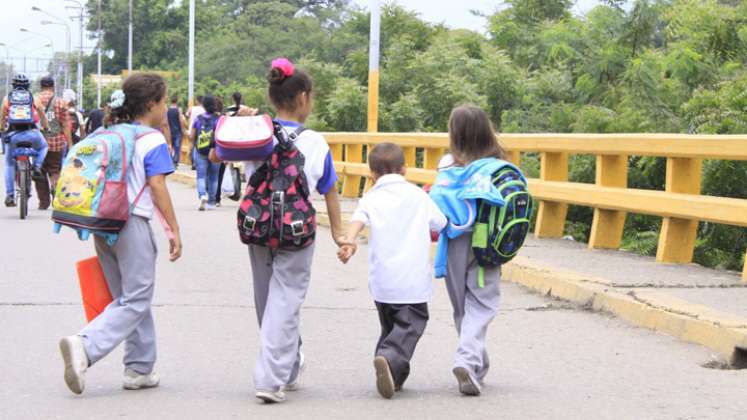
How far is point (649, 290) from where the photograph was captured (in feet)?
29.6

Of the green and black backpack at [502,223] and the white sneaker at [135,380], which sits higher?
the green and black backpack at [502,223]

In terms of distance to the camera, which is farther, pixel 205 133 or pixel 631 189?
pixel 205 133

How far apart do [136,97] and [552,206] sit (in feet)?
24.1

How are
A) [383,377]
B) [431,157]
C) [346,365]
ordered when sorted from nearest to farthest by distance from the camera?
[383,377], [346,365], [431,157]

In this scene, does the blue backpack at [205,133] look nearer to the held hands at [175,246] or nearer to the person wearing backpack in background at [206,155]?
the person wearing backpack in background at [206,155]

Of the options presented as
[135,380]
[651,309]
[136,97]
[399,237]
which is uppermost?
[136,97]

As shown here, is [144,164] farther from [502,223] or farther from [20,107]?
[20,107]

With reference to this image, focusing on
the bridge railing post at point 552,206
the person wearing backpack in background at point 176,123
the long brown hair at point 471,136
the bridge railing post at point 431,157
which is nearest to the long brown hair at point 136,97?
the long brown hair at point 471,136

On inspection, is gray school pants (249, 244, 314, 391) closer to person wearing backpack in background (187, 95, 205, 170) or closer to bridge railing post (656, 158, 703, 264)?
bridge railing post (656, 158, 703, 264)

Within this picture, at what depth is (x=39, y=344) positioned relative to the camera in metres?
7.61

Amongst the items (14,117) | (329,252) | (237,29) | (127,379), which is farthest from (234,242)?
(237,29)

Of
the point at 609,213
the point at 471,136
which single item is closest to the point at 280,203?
the point at 471,136

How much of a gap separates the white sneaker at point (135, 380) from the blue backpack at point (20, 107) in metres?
10.6

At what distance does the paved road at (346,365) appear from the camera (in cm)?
605
